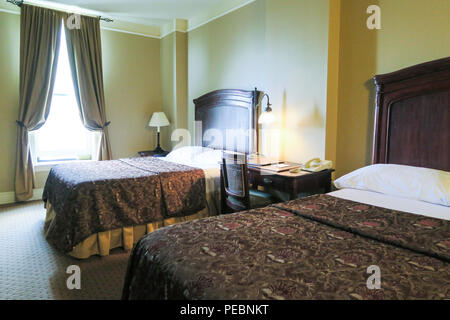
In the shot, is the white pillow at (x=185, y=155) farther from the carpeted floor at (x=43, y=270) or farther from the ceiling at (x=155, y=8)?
the ceiling at (x=155, y=8)

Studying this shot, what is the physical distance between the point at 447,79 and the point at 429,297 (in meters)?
1.90

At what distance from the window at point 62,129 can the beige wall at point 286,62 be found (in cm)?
236

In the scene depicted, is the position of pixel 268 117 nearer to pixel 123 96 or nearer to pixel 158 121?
pixel 158 121

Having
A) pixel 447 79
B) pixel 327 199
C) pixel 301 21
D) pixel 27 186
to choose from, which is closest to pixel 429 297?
pixel 327 199

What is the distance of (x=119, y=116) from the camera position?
5.25 m

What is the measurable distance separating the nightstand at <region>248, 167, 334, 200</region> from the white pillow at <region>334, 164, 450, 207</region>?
0.96 feet

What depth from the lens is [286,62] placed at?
3.28m

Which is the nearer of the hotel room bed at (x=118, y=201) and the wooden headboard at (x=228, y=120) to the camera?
the hotel room bed at (x=118, y=201)

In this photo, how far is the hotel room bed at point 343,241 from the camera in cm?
110

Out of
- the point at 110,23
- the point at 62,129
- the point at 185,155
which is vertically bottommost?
the point at 185,155

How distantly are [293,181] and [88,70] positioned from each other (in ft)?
12.0

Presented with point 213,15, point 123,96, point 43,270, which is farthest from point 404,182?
point 123,96
